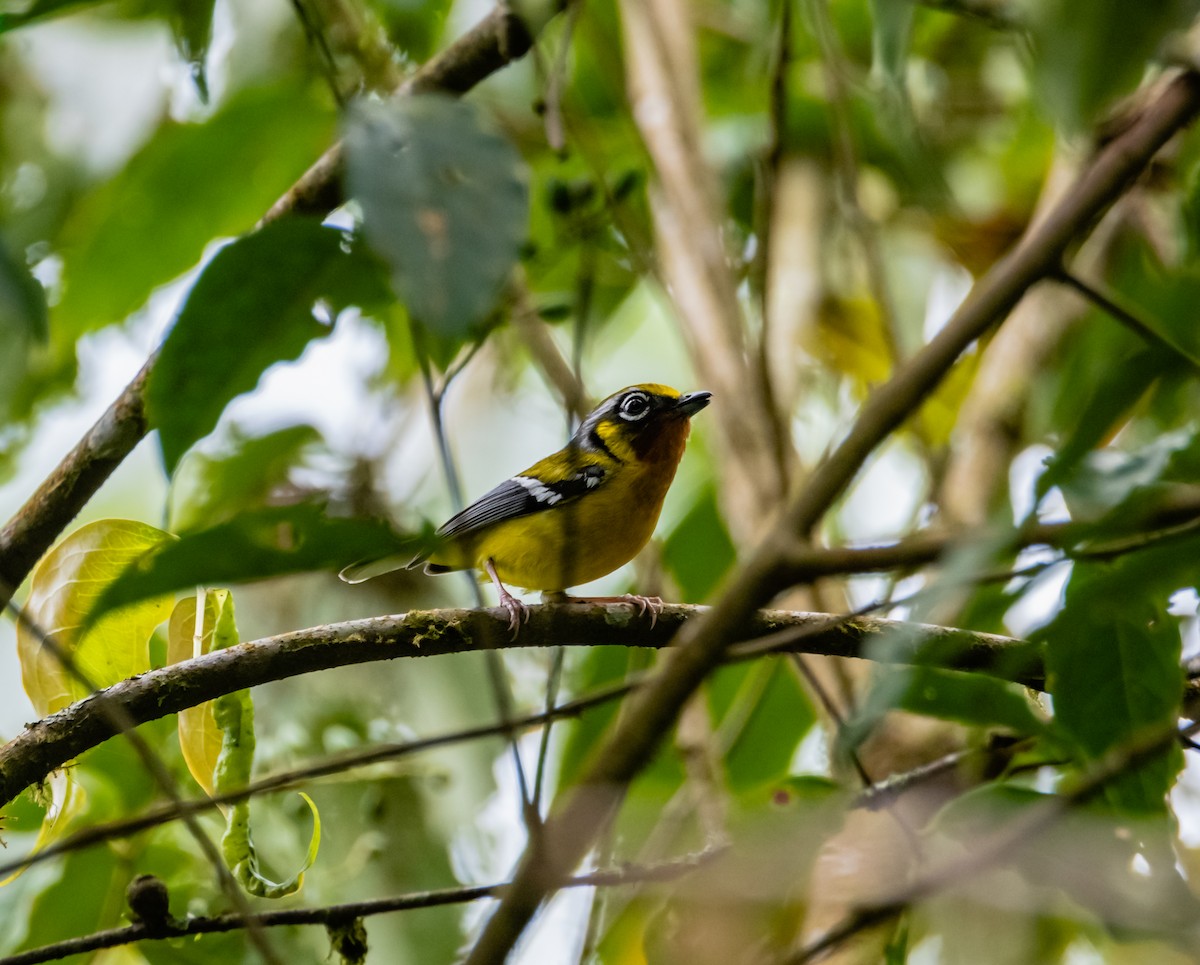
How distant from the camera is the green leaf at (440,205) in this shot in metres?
1.13

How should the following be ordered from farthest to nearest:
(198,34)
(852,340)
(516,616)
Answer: (852,340), (516,616), (198,34)

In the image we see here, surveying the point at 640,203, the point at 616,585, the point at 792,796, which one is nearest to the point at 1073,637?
the point at 792,796

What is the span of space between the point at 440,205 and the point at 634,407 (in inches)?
119

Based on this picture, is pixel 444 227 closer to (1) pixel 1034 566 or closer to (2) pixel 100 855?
(1) pixel 1034 566

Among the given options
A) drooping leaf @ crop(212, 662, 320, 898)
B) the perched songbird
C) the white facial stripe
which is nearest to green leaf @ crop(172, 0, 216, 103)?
drooping leaf @ crop(212, 662, 320, 898)

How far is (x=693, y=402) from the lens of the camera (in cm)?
391

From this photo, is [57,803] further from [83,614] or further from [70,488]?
[70,488]

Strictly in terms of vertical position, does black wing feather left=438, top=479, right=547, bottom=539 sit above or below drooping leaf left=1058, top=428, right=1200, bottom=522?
above

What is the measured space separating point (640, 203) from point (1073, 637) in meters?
3.76

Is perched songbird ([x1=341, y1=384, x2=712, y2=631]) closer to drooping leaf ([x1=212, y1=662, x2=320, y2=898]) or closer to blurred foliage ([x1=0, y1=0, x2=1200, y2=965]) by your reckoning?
blurred foliage ([x1=0, y1=0, x2=1200, y2=965])

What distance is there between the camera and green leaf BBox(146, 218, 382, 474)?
57.5 inches

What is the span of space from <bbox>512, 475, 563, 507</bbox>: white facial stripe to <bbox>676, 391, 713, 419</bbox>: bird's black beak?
0.51 m

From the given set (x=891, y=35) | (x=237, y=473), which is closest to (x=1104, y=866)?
(x=891, y=35)

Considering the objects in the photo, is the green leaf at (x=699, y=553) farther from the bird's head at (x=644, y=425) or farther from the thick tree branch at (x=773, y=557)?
the thick tree branch at (x=773, y=557)
